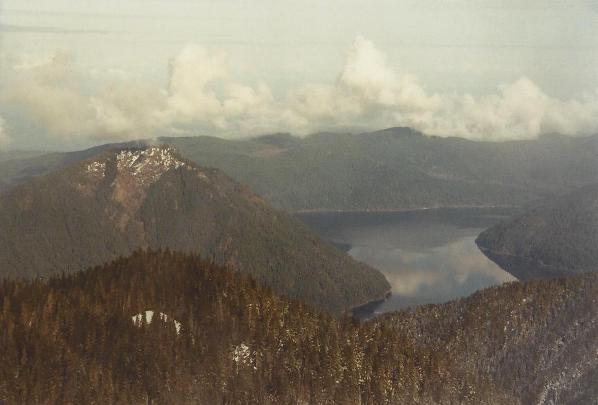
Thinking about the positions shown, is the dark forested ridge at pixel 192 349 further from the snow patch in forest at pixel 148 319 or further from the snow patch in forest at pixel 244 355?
the snow patch in forest at pixel 148 319

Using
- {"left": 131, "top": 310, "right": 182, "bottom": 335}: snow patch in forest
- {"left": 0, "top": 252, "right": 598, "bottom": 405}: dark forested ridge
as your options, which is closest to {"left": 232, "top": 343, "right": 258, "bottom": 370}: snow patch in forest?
{"left": 0, "top": 252, "right": 598, "bottom": 405}: dark forested ridge

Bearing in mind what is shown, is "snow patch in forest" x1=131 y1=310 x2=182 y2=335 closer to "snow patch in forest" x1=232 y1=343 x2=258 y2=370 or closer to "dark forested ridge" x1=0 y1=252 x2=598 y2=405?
"dark forested ridge" x1=0 y1=252 x2=598 y2=405

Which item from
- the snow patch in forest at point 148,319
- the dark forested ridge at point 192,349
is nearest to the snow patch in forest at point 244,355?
the dark forested ridge at point 192,349

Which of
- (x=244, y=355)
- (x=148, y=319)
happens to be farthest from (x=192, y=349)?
(x=148, y=319)

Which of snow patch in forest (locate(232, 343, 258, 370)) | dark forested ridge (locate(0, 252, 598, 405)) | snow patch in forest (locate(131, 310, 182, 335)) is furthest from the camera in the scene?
snow patch in forest (locate(131, 310, 182, 335))

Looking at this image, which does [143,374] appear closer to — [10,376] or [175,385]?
[175,385]
